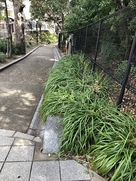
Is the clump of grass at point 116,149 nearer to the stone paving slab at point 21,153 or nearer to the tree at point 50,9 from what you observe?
the stone paving slab at point 21,153

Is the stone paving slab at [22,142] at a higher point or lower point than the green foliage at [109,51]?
lower

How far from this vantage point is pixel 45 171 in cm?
188

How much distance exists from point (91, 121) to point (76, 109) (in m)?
0.32

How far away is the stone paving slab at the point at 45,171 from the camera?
5.88 ft

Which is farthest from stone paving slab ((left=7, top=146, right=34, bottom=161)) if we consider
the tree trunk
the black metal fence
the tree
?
the tree

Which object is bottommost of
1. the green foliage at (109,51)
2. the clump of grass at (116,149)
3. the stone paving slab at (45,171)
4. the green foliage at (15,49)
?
the stone paving slab at (45,171)

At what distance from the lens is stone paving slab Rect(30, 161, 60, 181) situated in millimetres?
1791

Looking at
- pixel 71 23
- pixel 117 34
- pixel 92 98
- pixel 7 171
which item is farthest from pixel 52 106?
pixel 71 23

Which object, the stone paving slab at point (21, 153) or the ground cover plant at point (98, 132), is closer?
the ground cover plant at point (98, 132)

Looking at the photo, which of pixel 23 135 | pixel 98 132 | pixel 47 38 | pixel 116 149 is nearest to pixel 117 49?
pixel 98 132

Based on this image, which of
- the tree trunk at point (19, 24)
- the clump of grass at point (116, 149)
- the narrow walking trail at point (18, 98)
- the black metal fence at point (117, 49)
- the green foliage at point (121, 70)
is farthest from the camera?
the tree trunk at point (19, 24)

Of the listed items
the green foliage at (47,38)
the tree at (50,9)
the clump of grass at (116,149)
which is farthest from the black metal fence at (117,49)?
the green foliage at (47,38)

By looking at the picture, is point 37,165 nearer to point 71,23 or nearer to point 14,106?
point 14,106

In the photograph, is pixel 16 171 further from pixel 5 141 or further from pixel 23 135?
pixel 23 135
